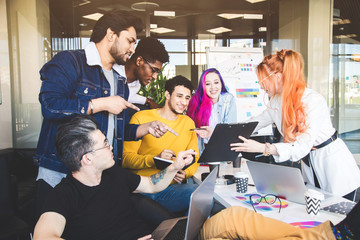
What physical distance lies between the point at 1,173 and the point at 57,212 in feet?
5.81

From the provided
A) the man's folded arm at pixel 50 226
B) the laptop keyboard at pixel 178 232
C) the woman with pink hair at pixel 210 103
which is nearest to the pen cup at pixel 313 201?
the laptop keyboard at pixel 178 232

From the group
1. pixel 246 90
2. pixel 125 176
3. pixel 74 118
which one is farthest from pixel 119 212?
pixel 246 90

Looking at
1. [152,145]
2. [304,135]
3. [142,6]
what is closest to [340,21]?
[142,6]

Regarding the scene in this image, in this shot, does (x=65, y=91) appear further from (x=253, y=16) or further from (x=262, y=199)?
(x=253, y=16)

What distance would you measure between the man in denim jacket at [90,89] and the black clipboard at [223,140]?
0.37 metres

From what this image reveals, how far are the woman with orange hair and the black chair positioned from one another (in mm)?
1866

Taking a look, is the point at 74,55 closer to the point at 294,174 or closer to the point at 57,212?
the point at 57,212

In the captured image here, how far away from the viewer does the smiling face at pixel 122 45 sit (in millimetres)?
1833

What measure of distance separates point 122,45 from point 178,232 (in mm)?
1167

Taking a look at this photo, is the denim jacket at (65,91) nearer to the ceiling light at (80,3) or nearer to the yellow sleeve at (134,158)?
the yellow sleeve at (134,158)

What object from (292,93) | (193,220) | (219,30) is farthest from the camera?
(219,30)

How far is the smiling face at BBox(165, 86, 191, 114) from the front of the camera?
8.57 ft

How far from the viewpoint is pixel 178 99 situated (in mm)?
2633

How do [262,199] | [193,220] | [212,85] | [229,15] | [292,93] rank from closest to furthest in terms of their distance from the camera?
1. [193,220]
2. [262,199]
3. [292,93]
4. [212,85]
5. [229,15]
